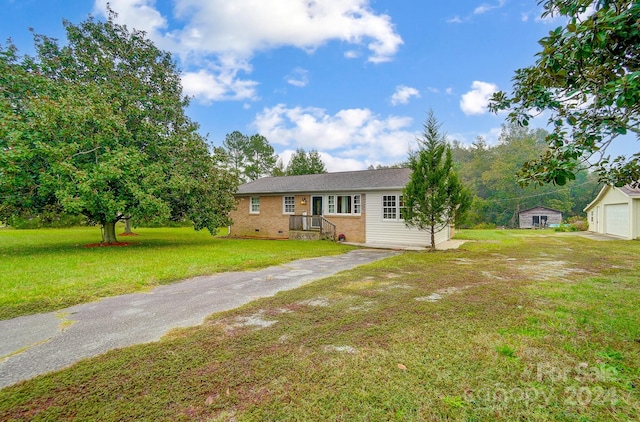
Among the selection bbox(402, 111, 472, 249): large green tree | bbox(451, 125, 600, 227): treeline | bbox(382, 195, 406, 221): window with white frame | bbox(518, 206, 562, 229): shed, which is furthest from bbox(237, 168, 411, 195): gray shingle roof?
bbox(518, 206, 562, 229): shed

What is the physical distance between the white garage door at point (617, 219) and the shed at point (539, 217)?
17.1 meters

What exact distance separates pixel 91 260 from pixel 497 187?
43.8m

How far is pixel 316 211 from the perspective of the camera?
16.5 metres

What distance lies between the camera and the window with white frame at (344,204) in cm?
1516

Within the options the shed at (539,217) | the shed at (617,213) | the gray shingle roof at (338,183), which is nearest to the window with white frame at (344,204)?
the gray shingle roof at (338,183)

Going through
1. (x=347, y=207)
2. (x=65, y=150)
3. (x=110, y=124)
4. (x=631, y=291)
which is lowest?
(x=631, y=291)

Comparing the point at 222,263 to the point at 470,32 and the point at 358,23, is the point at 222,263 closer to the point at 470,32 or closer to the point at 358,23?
the point at 358,23

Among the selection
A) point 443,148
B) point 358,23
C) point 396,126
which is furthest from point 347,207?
point 396,126

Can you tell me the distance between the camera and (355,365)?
281 cm

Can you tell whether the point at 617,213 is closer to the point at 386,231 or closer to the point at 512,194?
the point at 386,231

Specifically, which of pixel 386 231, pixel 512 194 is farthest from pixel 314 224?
pixel 512 194

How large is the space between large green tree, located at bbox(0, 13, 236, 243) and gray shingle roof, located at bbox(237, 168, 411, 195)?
3309 mm

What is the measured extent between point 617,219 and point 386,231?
15244 millimetres

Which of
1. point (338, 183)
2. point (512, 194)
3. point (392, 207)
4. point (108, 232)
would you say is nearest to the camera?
point (108, 232)
